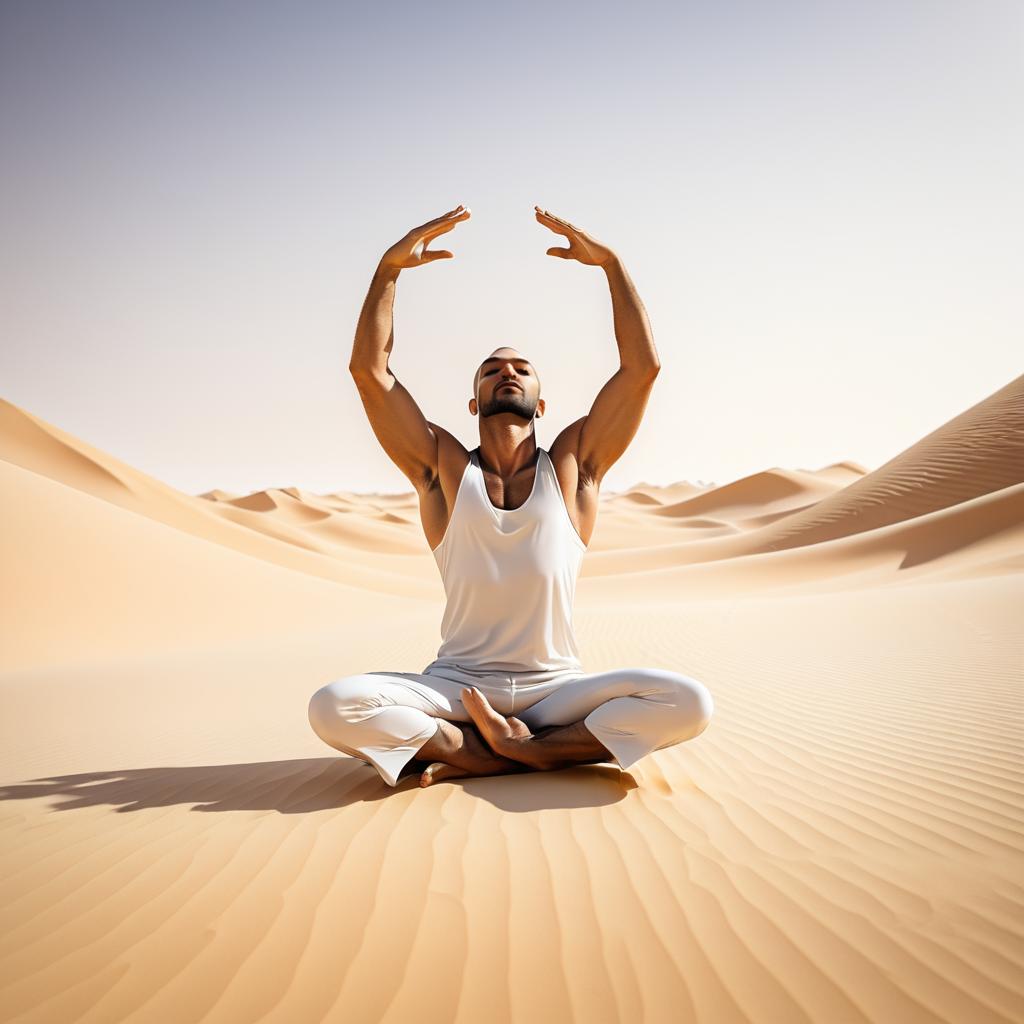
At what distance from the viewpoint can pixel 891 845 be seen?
3186 millimetres

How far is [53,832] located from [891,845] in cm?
361

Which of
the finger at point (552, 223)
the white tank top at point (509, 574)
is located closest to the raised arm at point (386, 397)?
the white tank top at point (509, 574)

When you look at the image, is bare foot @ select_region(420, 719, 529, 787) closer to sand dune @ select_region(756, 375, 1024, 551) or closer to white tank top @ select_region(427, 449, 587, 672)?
white tank top @ select_region(427, 449, 587, 672)

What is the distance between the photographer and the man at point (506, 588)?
3656 millimetres

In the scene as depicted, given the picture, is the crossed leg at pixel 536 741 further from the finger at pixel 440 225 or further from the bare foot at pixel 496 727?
the finger at pixel 440 225

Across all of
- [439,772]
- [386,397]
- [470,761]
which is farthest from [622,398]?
[439,772]

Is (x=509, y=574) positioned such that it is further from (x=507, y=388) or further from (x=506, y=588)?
(x=507, y=388)

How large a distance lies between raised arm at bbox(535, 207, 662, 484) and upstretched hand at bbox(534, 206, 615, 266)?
0.27 metres

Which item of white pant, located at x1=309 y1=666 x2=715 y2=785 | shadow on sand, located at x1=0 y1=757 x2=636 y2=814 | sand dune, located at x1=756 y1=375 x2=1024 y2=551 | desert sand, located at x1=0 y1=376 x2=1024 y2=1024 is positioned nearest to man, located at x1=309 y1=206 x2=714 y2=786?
white pant, located at x1=309 y1=666 x2=715 y2=785

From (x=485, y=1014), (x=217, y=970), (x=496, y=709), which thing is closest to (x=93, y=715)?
(x=496, y=709)

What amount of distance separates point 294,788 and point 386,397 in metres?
2.06

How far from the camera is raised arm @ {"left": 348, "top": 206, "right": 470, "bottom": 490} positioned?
404 cm

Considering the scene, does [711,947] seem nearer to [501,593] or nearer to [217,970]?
[217,970]

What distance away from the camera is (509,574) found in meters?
3.79
